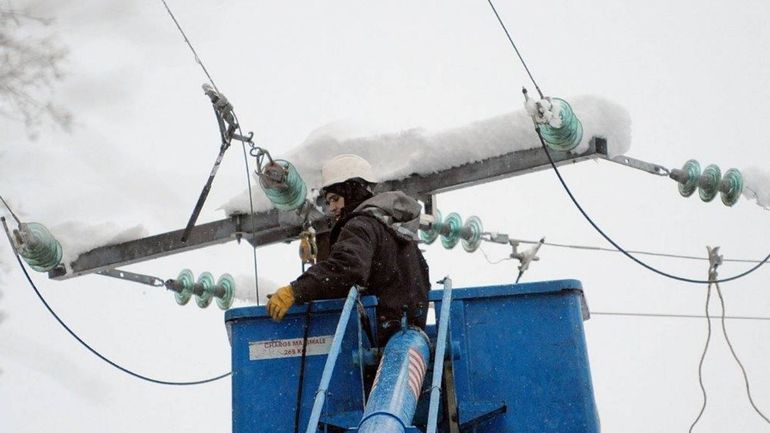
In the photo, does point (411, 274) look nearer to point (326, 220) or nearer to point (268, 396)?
point (268, 396)

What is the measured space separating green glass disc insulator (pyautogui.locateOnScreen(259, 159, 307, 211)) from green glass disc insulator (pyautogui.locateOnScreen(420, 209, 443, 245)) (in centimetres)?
141

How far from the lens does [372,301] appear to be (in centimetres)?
528

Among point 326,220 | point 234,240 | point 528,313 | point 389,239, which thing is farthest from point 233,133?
point 528,313

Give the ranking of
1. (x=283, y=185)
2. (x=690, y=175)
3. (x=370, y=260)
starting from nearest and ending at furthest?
(x=370, y=260) < (x=690, y=175) < (x=283, y=185)

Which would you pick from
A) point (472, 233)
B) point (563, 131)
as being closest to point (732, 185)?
point (563, 131)

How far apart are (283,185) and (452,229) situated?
2.06 m

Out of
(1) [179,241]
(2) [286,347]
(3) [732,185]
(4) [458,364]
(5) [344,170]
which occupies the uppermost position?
(1) [179,241]

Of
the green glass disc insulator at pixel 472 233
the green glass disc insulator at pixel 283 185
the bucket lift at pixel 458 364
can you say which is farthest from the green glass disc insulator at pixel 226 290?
the bucket lift at pixel 458 364

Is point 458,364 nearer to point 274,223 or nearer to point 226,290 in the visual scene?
point 274,223

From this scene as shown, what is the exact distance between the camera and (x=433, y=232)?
31.4 feet

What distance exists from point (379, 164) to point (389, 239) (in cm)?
397

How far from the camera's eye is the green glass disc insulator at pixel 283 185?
8.39m

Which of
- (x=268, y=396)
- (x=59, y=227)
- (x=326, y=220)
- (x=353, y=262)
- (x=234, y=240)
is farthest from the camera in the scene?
(x=59, y=227)

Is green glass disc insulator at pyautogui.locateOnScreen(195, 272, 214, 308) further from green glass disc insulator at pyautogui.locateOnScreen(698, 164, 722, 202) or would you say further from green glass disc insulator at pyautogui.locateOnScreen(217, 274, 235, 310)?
green glass disc insulator at pyautogui.locateOnScreen(698, 164, 722, 202)
